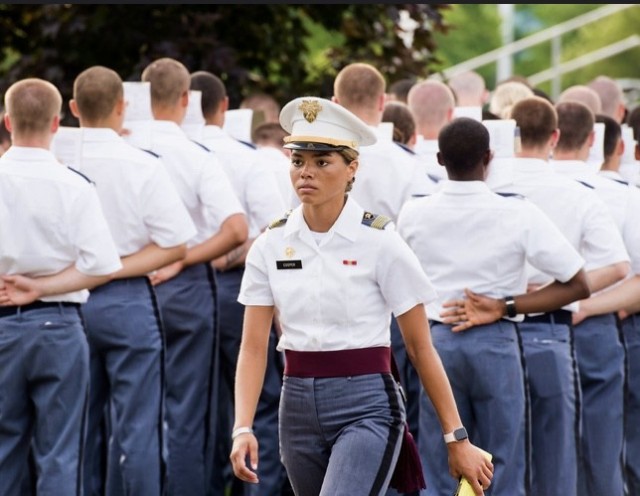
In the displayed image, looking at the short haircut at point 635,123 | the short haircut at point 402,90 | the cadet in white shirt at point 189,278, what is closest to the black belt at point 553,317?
the cadet in white shirt at point 189,278

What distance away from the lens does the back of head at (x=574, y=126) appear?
10102 mm

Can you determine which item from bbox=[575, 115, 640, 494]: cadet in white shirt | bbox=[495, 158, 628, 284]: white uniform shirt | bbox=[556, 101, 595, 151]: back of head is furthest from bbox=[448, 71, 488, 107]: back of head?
bbox=[495, 158, 628, 284]: white uniform shirt

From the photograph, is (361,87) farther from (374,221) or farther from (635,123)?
(374,221)

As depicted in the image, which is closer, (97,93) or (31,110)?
(31,110)

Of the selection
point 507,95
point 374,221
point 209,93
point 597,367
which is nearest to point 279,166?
point 209,93

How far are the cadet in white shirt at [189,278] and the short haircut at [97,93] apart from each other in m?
0.75

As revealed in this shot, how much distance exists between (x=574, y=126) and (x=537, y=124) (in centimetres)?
71

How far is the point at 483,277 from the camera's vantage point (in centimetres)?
868

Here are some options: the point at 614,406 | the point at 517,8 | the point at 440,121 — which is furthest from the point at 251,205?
the point at 517,8

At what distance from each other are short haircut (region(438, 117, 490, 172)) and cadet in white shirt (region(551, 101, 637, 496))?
56.3 inches

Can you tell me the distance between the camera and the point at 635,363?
34.7 feet

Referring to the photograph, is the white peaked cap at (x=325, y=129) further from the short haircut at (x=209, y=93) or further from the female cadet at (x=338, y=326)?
the short haircut at (x=209, y=93)

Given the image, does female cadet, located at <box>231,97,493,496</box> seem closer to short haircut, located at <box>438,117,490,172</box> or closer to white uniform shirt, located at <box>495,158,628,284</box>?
short haircut, located at <box>438,117,490,172</box>

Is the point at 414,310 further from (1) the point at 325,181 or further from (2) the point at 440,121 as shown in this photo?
(2) the point at 440,121
